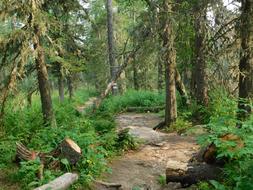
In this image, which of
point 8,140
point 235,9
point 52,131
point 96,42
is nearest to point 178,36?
point 235,9

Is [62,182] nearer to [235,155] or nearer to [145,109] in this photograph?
[235,155]

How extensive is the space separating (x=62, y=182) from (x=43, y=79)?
15.7ft

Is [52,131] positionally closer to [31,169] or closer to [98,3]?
[31,169]

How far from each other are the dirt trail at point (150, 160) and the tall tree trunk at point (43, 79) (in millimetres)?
2775

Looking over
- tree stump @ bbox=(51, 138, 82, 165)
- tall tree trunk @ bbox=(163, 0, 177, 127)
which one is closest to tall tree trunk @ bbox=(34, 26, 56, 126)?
tree stump @ bbox=(51, 138, 82, 165)

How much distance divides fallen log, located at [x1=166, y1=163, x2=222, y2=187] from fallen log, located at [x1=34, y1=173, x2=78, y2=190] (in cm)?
202

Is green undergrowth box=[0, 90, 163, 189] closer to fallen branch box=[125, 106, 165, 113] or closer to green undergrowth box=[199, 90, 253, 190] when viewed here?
green undergrowth box=[199, 90, 253, 190]

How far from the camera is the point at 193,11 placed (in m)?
12.0

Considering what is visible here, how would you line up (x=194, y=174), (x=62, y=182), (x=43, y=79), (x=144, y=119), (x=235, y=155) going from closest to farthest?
1. (x=235, y=155)
2. (x=62, y=182)
3. (x=194, y=174)
4. (x=43, y=79)
5. (x=144, y=119)

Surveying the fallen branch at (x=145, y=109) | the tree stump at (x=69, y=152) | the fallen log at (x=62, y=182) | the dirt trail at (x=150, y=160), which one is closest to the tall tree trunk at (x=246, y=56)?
the dirt trail at (x=150, y=160)

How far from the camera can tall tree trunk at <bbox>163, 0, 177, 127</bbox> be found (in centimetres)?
1257

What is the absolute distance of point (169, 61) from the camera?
43.7 ft

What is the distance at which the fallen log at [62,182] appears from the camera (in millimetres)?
6483

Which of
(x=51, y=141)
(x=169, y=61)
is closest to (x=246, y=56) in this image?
(x=169, y=61)
